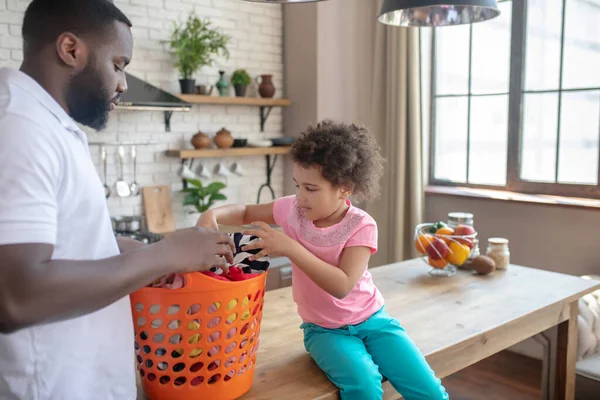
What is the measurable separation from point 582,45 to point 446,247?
1.83 m

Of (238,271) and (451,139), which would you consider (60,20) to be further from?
(451,139)

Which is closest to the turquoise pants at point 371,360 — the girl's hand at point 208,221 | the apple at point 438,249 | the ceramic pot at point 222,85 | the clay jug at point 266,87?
the girl's hand at point 208,221

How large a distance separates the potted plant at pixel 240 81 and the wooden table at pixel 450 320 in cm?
194

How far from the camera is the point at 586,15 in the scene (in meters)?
3.12

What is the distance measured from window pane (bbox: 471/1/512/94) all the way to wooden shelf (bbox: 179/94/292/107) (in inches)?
52.1

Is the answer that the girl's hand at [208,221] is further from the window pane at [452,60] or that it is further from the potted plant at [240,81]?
the window pane at [452,60]

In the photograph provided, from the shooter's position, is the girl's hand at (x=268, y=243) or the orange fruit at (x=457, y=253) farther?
the orange fruit at (x=457, y=253)

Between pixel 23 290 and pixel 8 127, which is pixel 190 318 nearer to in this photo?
pixel 23 290

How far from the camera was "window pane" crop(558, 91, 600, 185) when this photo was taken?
3.14 metres

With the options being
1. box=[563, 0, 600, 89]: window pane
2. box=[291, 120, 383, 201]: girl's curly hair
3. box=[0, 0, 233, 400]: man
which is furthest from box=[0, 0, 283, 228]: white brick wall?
box=[0, 0, 233, 400]: man

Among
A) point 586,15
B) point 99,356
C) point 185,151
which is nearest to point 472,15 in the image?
point 586,15

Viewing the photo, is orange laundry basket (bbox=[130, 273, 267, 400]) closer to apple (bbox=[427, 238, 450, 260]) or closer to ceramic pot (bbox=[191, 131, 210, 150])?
apple (bbox=[427, 238, 450, 260])

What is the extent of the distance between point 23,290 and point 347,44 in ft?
11.6

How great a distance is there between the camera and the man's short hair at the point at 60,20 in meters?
0.92
